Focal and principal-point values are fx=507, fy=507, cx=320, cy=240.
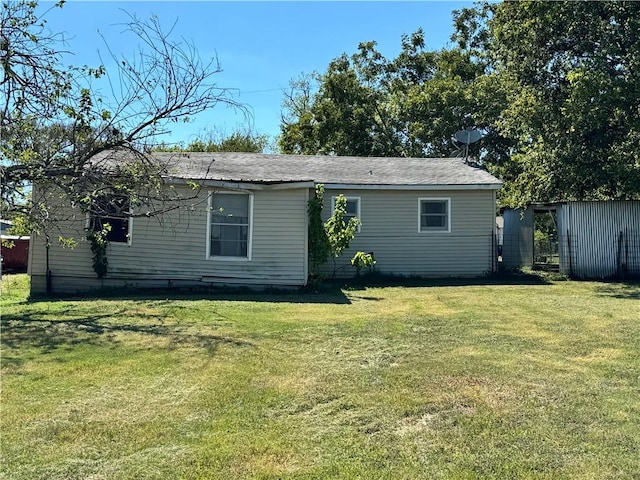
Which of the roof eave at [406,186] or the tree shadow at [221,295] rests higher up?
the roof eave at [406,186]

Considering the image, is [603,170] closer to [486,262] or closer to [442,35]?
[486,262]

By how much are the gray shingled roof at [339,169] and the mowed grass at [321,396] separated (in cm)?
565

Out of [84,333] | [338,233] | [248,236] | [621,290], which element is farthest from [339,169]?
[84,333]

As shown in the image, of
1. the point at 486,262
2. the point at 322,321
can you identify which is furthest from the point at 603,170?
the point at 322,321

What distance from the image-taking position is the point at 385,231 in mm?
13781

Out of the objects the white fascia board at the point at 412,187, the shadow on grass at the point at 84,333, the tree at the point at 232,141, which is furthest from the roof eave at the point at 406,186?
the tree at the point at 232,141

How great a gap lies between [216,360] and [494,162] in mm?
24344

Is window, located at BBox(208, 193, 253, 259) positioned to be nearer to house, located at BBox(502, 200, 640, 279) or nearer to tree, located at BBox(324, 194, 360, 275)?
tree, located at BBox(324, 194, 360, 275)

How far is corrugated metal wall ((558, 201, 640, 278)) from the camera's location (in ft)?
43.8

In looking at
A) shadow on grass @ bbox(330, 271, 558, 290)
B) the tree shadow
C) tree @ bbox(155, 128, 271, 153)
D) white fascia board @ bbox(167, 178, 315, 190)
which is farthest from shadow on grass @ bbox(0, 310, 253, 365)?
tree @ bbox(155, 128, 271, 153)

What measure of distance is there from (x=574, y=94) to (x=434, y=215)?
4515mm

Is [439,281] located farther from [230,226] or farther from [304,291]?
[230,226]

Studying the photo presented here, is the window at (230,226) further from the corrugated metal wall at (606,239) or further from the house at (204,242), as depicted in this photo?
the corrugated metal wall at (606,239)

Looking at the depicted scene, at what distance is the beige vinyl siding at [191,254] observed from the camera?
35.9ft
